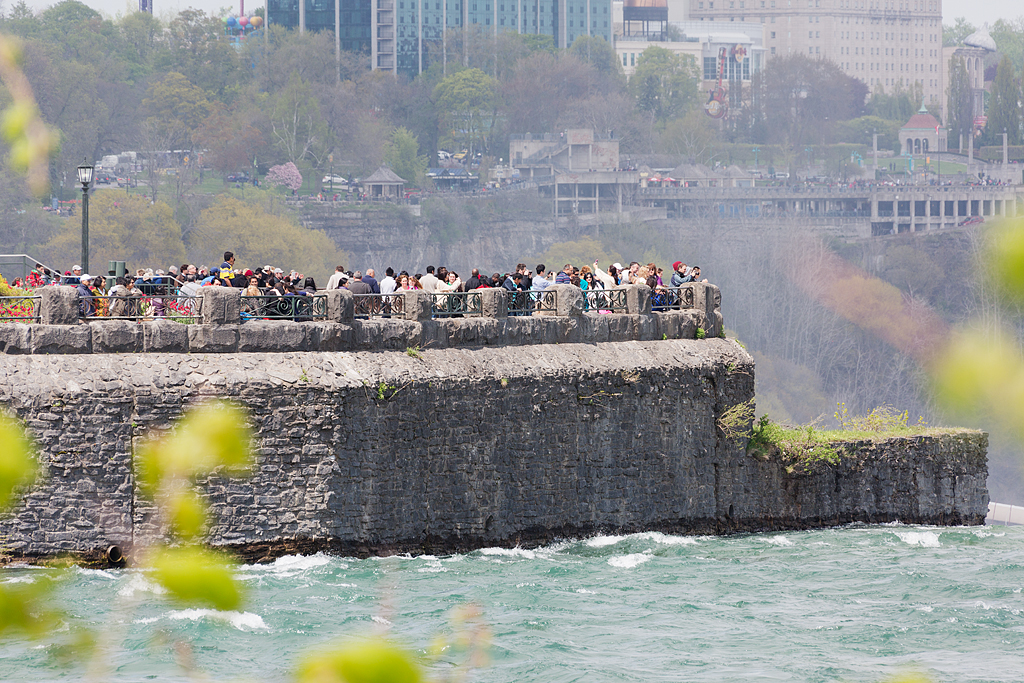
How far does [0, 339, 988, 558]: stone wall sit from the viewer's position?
51.0 ft

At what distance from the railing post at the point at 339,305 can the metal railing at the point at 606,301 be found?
5079 millimetres

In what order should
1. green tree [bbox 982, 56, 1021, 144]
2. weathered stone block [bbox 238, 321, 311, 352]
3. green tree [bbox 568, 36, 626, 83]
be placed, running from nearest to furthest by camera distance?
weathered stone block [bbox 238, 321, 311, 352] → green tree [bbox 982, 56, 1021, 144] → green tree [bbox 568, 36, 626, 83]

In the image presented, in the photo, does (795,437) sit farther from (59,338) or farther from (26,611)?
(26,611)

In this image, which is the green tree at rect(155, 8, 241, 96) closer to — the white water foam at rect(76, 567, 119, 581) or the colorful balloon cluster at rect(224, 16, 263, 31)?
the colorful balloon cluster at rect(224, 16, 263, 31)

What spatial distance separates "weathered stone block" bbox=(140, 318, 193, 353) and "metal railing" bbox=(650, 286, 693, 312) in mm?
8694

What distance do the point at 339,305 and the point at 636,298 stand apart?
19.9 ft

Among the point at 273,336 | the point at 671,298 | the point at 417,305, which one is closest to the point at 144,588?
the point at 273,336

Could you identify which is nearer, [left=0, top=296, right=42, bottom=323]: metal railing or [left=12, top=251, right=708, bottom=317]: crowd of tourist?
[left=0, top=296, right=42, bottom=323]: metal railing

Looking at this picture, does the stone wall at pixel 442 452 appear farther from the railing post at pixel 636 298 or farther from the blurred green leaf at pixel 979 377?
the blurred green leaf at pixel 979 377

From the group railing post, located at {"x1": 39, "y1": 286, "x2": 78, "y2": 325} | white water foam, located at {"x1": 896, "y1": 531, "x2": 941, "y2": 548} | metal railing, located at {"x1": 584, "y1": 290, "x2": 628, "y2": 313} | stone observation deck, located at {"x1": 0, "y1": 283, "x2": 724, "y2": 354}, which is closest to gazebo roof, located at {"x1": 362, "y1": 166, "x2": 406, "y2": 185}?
stone observation deck, located at {"x1": 0, "y1": 283, "x2": 724, "y2": 354}

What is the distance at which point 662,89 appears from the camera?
159375mm

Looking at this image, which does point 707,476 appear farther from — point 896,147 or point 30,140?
point 896,147

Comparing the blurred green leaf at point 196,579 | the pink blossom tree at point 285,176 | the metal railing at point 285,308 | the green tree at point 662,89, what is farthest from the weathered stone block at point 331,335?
the green tree at point 662,89

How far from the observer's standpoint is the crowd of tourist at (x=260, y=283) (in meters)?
16.6
